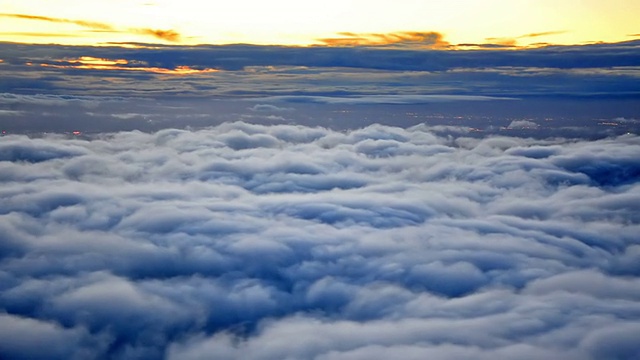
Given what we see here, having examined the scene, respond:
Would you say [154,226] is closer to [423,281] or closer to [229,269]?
[229,269]

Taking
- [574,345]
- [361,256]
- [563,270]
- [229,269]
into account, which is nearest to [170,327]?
[229,269]

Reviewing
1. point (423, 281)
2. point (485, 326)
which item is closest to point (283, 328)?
point (423, 281)

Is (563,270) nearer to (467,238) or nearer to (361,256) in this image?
(467,238)

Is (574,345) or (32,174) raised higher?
(32,174)

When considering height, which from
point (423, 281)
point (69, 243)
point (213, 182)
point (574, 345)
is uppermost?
point (213, 182)

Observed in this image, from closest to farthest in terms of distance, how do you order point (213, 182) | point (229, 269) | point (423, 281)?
point (423, 281), point (229, 269), point (213, 182)

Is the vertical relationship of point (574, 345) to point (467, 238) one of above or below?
below

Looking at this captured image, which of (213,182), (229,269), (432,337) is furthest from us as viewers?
(213,182)

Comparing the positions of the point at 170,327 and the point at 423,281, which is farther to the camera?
the point at 423,281

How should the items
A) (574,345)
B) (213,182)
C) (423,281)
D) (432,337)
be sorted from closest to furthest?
(574,345) → (432,337) → (423,281) → (213,182)
